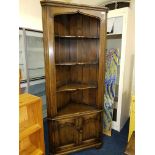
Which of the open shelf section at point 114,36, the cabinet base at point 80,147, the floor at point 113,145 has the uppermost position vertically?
the open shelf section at point 114,36

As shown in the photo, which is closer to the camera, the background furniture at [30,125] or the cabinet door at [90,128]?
the background furniture at [30,125]

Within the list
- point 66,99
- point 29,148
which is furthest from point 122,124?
point 29,148

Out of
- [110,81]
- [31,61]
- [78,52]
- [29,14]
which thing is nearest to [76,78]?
[78,52]

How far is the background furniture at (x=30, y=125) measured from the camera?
154 centimetres

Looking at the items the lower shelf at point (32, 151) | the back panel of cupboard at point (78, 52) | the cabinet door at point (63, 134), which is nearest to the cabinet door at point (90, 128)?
the cabinet door at point (63, 134)

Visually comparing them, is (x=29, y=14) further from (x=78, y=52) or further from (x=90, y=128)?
(x=90, y=128)

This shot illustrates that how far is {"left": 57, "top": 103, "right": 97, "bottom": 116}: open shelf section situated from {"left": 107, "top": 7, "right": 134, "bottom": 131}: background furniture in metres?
0.66

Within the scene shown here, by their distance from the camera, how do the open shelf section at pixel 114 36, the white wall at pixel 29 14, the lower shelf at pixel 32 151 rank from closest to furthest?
the lower shelf at pixel 32 151
the white wall at pixel 29 14
the open shelf section at pixel 114 36

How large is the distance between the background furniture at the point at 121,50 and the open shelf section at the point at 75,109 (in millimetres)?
660

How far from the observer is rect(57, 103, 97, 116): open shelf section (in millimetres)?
1996

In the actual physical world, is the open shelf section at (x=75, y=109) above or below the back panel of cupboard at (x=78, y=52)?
below

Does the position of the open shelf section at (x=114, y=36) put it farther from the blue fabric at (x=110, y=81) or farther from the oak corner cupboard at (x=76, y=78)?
the oak corner cupboard at (x=76, y=78)

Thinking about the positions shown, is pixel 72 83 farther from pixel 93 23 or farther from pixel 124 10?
pixel 124 10
